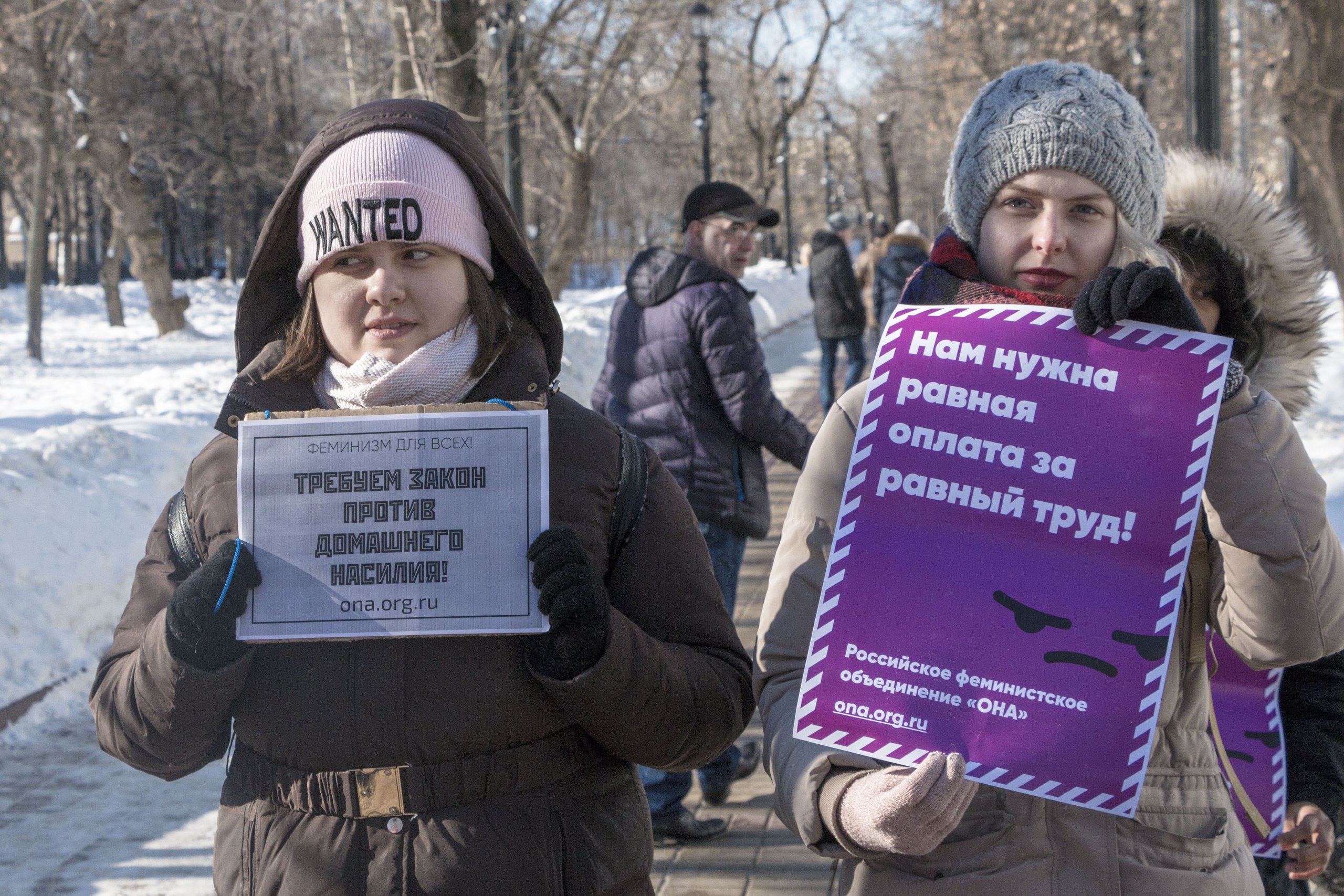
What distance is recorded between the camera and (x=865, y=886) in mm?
1935

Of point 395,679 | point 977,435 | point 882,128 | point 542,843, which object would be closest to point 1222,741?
point 977,435

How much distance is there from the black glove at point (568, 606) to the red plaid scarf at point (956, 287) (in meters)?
0.68

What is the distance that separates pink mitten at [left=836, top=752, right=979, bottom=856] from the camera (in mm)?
1668

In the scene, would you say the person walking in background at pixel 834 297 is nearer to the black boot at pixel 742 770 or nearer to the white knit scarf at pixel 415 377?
the black boot at pixel 742 770

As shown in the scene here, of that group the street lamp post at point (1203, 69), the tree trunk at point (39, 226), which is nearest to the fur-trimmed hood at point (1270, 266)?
the street lamp post at point (1203, 69)

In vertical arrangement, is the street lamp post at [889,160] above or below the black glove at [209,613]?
above

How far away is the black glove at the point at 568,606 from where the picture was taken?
5.93 ft

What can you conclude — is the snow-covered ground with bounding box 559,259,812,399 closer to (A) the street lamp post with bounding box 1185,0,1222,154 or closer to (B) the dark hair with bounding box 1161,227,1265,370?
(B) the dark hair with bounding box 1161,227,1265,370

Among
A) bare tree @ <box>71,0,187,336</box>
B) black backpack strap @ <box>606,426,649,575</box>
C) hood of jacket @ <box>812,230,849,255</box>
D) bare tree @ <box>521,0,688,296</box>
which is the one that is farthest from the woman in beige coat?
bare tree @ <box>71,0,187,336</box>

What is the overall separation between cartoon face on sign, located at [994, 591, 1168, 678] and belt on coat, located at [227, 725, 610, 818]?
0.70 meters

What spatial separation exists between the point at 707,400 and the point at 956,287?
9.11 feet

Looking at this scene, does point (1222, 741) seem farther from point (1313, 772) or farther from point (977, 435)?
point (977, 435)

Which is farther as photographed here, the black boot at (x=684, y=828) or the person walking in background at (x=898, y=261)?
the person walking in background at (x=898, y=261)

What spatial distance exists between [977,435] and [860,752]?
48 cm
